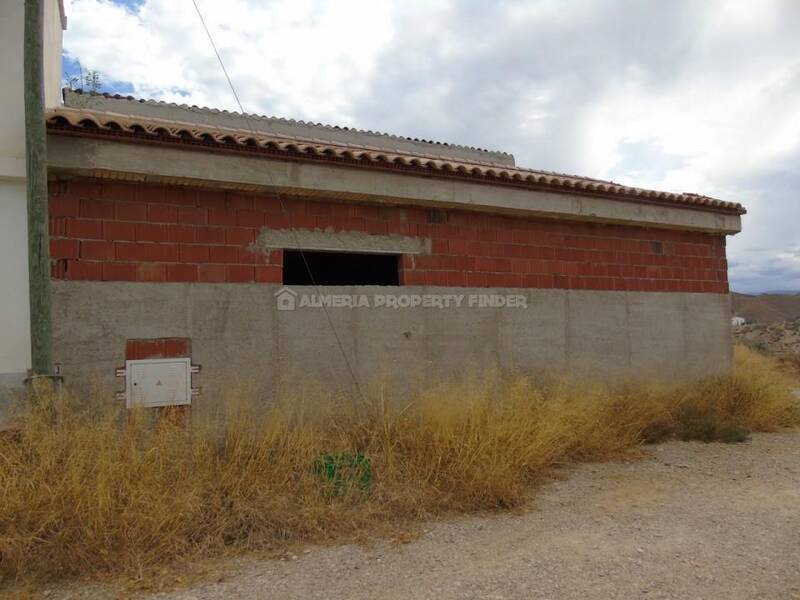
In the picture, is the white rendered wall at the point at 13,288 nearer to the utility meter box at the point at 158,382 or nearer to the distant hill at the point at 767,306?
the utility meter box at the point at 158,382

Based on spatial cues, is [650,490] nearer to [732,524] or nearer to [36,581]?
[732,524]

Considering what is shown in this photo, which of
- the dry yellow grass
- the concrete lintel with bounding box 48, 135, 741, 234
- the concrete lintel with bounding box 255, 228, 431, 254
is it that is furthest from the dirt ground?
the concrete lintel with bounding box 48, 135, 741, 234

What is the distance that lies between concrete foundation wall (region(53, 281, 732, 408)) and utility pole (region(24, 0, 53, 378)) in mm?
411

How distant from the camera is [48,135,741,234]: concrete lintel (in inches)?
194

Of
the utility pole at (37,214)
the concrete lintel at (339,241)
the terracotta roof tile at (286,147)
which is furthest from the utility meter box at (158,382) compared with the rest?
the terracotta roof tile at (286,147)

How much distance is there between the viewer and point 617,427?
21.8 feet

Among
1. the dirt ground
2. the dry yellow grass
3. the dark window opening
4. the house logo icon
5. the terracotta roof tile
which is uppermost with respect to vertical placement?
the terracotta roof tile

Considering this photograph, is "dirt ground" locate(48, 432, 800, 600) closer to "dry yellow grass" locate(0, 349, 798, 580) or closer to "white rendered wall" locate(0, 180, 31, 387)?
"dry yellow grass" locate(0, 349, 798, 580)

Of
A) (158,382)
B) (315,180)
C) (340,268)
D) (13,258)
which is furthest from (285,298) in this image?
(340,268)

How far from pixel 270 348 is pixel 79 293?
1737mm

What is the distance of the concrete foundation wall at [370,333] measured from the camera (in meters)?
5.09

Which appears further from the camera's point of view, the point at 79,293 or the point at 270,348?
the point at 270,348

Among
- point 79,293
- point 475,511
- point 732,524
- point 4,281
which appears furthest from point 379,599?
point 4,281

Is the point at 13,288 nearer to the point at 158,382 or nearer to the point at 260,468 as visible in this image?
the point at 158,382
